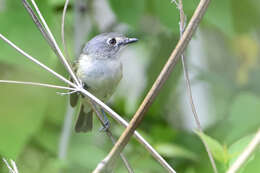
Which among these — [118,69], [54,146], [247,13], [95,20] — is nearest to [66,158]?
[54,146]

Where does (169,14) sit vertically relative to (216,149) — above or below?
above

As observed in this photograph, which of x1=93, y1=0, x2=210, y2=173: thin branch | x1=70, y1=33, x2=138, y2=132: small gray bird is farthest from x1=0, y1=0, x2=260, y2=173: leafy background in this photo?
x1=93, y1=0, x2=210, y2=173: thin branch

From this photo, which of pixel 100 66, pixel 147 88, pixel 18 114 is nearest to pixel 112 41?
pixel 100 66

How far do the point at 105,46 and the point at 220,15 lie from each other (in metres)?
0.96

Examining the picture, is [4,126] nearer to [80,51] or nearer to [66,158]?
[66,158]

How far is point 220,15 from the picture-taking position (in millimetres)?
2818

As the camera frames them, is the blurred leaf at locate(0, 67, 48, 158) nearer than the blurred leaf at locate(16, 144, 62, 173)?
Yes

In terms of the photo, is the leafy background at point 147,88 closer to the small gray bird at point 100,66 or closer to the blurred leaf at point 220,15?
the blurred leaf at point 220,15

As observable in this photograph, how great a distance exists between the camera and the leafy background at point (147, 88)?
2.73m

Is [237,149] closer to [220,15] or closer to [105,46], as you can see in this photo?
[220,15]

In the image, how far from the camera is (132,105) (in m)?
4.30

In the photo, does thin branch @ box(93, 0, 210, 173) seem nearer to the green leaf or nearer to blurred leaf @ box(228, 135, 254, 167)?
blurred leaf @ box(228, 135, 254, 167)

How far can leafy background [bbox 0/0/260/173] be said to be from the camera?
2730 millimetres

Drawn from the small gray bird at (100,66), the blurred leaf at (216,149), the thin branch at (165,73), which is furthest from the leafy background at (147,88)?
the thin branch at (165,73)
